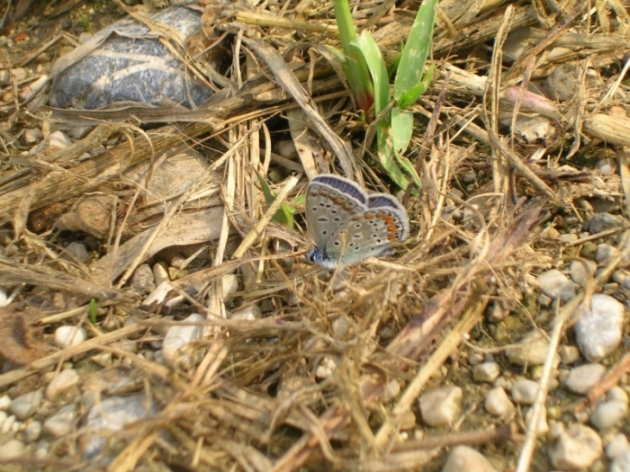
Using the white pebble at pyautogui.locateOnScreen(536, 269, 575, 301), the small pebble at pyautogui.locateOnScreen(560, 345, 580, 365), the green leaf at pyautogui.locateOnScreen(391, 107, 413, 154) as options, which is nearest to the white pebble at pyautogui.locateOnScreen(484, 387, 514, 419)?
the small pebble at pyautogui.locateOnScreen(560, 345, 580, 365)

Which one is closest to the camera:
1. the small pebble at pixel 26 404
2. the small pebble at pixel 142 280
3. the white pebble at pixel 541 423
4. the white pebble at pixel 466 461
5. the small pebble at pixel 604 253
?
the white pebble at pixel 466 461

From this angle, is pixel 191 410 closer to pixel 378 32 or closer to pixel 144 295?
pixel 144 295

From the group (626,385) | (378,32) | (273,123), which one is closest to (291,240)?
(273,123)

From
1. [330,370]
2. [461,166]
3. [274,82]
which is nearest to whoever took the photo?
[330,370]

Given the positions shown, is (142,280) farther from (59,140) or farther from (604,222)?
(604,222)

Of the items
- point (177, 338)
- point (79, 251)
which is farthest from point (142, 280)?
point (177, 338)

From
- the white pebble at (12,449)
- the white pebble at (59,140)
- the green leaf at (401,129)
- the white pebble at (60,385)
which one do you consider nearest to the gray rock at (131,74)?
the white pebble at (59,140)

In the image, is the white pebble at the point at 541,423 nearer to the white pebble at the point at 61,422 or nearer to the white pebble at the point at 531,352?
the white pebble at the point at 531,352
